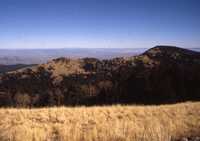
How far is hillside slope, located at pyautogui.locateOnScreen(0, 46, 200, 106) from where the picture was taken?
27.8 meters

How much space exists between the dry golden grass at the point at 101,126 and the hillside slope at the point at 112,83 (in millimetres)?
15136

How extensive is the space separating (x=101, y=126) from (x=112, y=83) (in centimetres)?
2218

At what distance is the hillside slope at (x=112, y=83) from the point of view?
27812mm

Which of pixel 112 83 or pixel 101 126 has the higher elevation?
pixel 101 126

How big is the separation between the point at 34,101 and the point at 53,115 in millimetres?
16839

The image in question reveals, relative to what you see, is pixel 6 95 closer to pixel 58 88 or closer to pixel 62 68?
pixel 58 88

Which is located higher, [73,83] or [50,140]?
[50,140]

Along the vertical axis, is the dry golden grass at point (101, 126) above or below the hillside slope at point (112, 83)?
above

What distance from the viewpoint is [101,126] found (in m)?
8.60

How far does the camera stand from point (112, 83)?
30734mm

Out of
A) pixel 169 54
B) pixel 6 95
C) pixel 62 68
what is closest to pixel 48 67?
pixel 62 68

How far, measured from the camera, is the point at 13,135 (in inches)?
252

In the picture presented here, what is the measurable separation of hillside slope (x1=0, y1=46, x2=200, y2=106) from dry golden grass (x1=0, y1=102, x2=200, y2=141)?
15.1 m

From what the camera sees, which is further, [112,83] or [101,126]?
[112,83]
